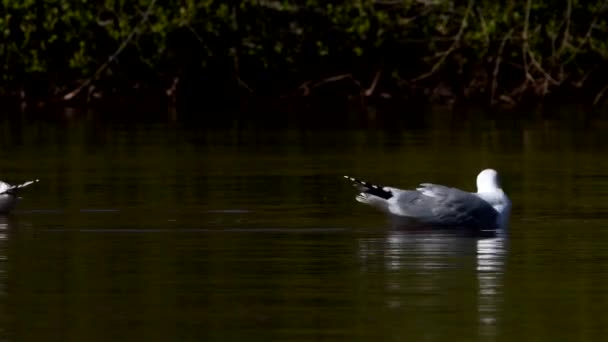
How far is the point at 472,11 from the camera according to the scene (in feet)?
95.6

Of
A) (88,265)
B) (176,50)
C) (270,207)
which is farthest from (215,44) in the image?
(88,265)

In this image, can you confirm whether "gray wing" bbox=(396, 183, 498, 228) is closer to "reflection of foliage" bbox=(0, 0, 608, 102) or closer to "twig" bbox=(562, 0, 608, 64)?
"reflection of foliage" bbox=(0, 0, 608, 102)

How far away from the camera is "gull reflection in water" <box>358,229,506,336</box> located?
11.0m

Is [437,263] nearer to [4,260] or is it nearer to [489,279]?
[489,279]

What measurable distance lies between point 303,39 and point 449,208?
1775 cm

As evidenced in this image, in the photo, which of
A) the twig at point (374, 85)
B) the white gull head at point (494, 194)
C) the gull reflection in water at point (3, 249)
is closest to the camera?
the gull reflection in water at point (3, 249)

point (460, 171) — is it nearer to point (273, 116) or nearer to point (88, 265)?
point (88, 265)

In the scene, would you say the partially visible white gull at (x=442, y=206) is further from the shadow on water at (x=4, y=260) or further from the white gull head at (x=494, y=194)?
the shadow on water at (x=4, y=260)

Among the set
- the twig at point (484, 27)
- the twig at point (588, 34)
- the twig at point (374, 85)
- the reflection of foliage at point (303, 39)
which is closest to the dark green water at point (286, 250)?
the twig at point (588, 34)

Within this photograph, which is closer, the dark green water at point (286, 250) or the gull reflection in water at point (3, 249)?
the dark green water at point (286, 250)

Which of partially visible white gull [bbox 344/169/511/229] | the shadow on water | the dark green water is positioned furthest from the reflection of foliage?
the shadow on water

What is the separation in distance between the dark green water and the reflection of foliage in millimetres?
6322

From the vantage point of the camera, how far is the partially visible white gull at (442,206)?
1431 centimetres

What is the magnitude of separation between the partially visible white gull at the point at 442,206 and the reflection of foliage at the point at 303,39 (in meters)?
13.0
